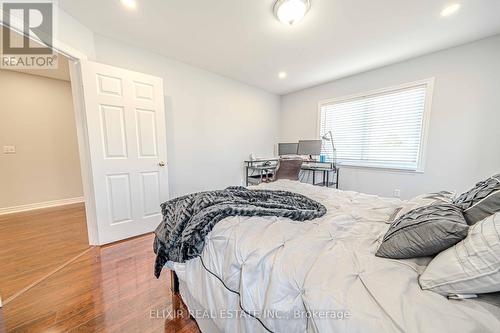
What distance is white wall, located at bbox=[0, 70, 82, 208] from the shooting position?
10.6 ft

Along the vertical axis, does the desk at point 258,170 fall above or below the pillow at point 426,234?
below

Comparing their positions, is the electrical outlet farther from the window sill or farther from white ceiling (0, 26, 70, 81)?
the window sill

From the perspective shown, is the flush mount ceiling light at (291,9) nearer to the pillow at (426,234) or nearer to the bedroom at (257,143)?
the bedroom at (257,143)

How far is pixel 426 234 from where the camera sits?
76 centimetres

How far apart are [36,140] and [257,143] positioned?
4201 mm

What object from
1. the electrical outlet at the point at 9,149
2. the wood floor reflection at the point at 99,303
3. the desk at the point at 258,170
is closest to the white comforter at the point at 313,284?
the wood floor reflection at the point at 99,303

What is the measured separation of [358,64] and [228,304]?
11.8ft

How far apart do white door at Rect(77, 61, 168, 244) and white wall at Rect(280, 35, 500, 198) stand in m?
3.52

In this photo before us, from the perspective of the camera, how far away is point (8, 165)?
3248 mm

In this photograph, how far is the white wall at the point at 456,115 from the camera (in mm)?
2303

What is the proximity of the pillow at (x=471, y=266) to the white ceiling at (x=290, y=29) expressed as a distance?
2077 millimetres

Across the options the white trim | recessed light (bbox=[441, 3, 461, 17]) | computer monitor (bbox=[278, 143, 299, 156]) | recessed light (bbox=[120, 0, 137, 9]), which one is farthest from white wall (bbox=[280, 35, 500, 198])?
the white trim

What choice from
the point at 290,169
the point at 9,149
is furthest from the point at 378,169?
the point at 9,149

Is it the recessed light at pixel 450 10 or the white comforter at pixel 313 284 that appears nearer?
the white comforter at pixel 313 284
